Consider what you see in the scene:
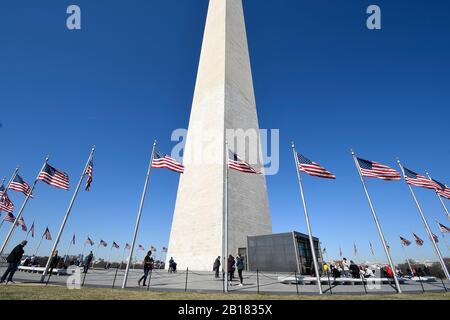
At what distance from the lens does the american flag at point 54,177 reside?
1570cm

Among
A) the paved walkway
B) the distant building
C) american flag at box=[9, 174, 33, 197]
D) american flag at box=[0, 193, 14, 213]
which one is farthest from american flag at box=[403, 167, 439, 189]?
american flag at box=[0, 193, 14, 213]

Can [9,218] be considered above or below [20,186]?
below

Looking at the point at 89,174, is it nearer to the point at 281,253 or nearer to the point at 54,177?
the point at 54,177

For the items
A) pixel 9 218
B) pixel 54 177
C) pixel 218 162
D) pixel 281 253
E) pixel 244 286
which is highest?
pixel 218 162

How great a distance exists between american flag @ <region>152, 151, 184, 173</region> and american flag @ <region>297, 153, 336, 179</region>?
7.60m

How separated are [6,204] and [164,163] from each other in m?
15.9

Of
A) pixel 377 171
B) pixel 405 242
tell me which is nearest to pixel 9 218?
pixel 377 171

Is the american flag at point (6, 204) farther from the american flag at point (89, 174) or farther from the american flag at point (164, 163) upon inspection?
the american flag at point (164, 163)

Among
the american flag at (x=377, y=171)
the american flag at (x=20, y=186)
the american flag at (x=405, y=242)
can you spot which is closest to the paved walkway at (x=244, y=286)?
the american flag at (x=20, y=186)

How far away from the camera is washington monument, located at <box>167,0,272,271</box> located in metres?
25.2

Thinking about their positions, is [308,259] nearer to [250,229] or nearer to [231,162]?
[250,229]

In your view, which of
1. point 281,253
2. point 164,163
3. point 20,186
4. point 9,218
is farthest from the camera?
point 9,218

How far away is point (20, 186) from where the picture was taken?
17938mm
